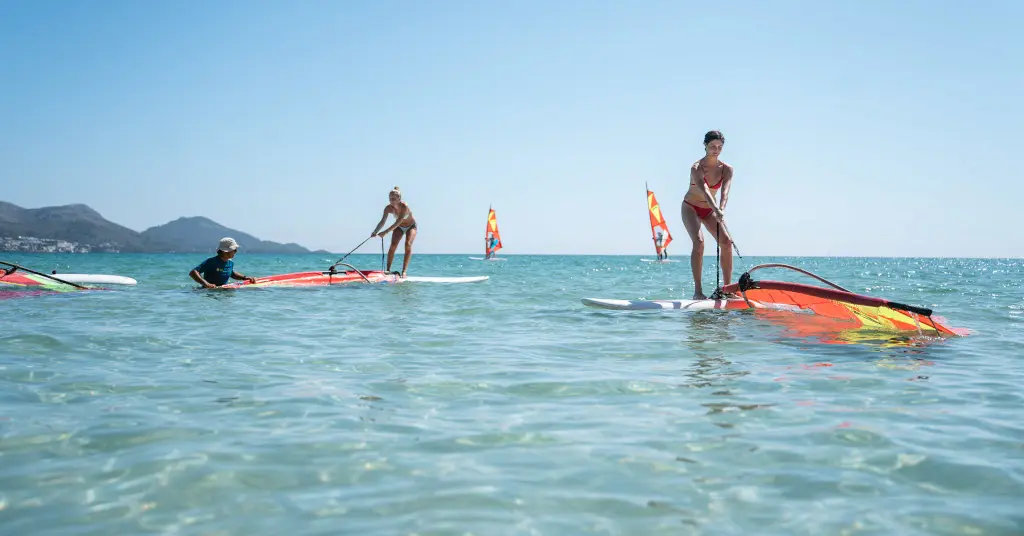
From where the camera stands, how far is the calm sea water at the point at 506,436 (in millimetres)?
2383

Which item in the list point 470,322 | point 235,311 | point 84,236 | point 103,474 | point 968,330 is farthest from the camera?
point 84,236

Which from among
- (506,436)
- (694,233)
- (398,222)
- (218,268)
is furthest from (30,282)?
(506,436)

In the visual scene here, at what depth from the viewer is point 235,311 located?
9242 mm

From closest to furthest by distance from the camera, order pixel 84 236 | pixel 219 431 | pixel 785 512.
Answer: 1. pixel 785 512
2. pixel 219 431
3. pixel 84 236

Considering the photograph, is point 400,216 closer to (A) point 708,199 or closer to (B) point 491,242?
(A) point 708,199

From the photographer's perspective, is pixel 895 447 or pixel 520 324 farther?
pixel 520 324

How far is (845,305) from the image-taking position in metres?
7.98

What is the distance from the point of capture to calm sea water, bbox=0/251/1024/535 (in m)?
2.38

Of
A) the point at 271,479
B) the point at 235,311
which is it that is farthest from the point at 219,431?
the point at 235,311

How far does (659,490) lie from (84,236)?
22085 cm

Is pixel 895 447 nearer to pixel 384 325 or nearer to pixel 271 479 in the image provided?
pixel 271 479

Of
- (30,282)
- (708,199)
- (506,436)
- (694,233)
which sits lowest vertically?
(506,436)

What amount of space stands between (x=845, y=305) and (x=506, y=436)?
6066mm

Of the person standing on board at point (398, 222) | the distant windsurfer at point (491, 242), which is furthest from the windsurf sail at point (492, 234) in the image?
the person standing on board at point (398, 222)
